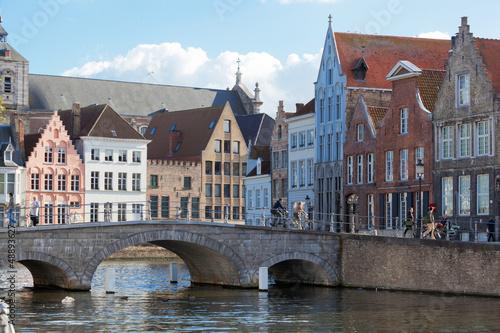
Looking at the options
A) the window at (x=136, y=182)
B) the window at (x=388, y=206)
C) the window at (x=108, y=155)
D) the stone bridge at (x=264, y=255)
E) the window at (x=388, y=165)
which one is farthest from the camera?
the window at (x=136, y=182)

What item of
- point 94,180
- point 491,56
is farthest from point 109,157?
point 491,56

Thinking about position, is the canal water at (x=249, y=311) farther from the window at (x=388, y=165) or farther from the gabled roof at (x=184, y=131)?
the gabled roof at (x=184, y=131)

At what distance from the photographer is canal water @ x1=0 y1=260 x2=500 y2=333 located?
107 feet

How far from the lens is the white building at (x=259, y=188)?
2936 inches

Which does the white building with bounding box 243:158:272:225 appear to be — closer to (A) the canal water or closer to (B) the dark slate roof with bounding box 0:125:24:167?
(B) the dark slate roof with bounding box 0:125:24:167

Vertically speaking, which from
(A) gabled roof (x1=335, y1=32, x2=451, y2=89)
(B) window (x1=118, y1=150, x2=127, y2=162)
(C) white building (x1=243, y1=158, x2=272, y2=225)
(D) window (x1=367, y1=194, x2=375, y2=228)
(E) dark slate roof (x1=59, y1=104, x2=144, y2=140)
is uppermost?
(A) gabled roof (x1=335, y1=32, x2=451, y2=89)

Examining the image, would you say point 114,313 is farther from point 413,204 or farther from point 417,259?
point 413,204

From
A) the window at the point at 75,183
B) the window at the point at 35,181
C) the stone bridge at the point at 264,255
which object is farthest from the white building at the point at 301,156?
the window at the point at 35,181

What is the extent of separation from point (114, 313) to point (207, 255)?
13350 mm

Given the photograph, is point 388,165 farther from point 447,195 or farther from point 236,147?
point 236,147

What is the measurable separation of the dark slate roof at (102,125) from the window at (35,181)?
504 centimetres

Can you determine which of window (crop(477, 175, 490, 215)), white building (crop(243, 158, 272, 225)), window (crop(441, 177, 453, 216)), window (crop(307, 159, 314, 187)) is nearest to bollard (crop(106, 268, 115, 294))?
window (crop(441, 177, 453, 216))

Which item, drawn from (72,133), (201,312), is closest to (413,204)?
(201,312)

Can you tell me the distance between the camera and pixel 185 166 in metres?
89.7
